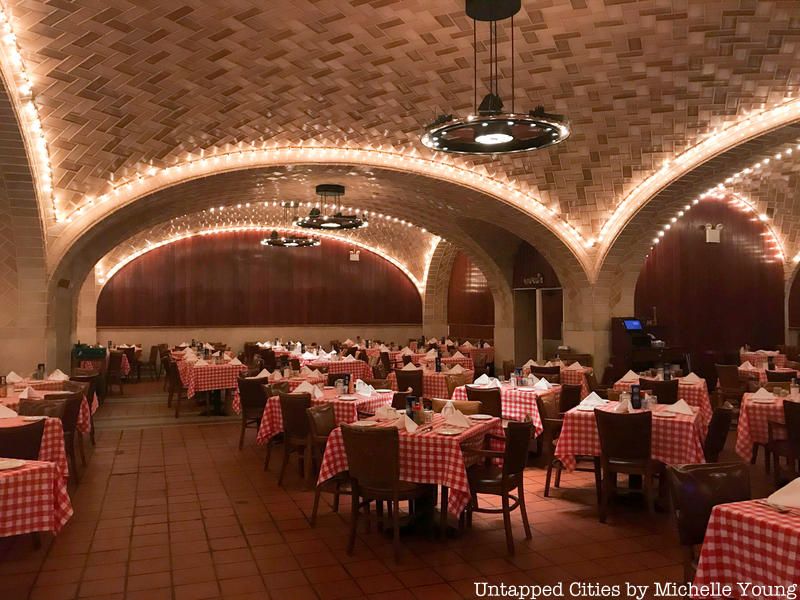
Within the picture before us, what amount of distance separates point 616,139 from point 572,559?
6.48m

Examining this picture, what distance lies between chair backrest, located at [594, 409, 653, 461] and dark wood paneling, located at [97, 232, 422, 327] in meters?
15.7

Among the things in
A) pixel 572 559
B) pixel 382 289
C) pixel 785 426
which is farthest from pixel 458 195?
pixel 382 289

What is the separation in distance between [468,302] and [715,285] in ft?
21.4

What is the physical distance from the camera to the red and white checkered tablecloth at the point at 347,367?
1190cm

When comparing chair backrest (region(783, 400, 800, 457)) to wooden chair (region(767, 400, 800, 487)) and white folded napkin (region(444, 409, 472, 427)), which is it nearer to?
wooden chair (region(767, 400, 800, 487))

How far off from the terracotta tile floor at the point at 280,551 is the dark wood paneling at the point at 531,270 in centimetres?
838

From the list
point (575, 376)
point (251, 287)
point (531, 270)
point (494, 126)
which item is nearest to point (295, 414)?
point (494, 126)

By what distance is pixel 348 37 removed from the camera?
673 centimetres

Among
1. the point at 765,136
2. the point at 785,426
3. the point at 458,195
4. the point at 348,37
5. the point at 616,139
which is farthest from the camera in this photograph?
the point at 458,195

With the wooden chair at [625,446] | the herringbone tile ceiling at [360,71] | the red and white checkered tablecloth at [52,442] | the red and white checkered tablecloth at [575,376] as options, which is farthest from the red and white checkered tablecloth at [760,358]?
the red and white checkered tablecloth at [52,442]

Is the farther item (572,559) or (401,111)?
(401,111)

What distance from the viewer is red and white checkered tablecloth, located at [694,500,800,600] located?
271 centimetres

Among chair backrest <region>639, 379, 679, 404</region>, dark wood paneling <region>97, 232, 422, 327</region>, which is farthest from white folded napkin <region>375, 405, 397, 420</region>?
dark wood paneling <region>97, 232, 422, 327</region>

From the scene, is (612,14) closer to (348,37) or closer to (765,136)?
(348,37)
